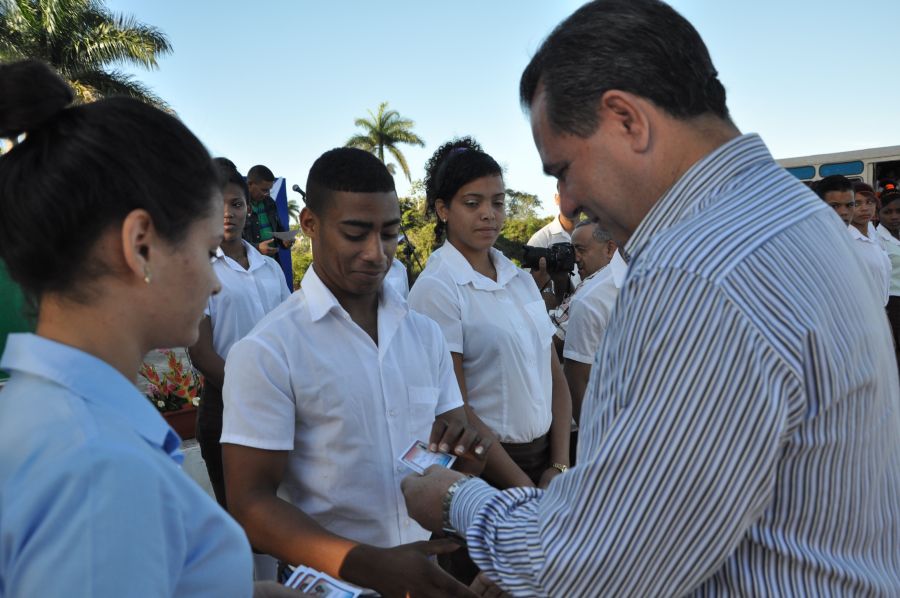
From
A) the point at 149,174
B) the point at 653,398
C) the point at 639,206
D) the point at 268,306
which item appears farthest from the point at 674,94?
the point at 268,306

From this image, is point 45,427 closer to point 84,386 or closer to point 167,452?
point 84,386

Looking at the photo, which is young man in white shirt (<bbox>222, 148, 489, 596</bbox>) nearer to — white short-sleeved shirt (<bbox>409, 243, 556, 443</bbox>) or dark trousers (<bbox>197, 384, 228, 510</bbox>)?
white short-sleeved shirt (<bbox>409, 243, 556, 443</bbox>)

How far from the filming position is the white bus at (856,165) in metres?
13.6

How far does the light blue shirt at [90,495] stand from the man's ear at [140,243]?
0.17 m

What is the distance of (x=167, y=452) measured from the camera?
1314mm

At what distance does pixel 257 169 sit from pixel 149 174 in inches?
241

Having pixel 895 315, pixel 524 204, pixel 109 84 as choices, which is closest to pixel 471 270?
pixel 895 315

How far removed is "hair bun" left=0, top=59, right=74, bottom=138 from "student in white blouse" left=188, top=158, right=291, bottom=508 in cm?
233

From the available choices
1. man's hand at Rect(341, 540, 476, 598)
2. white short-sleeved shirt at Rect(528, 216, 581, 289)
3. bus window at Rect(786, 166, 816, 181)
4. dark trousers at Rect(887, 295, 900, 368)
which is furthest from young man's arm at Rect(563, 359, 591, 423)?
bus window at Rect(786, 166, 816, 181)

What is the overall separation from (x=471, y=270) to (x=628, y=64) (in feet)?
6.86

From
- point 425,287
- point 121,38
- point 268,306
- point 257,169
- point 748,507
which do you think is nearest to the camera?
point 748,507

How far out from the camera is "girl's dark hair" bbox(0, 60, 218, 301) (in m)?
1.16

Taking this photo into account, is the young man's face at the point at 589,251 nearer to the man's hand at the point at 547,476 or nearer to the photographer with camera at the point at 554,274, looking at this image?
the photographer with camera at the point at 554,274

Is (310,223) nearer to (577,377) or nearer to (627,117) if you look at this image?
(627,117)
